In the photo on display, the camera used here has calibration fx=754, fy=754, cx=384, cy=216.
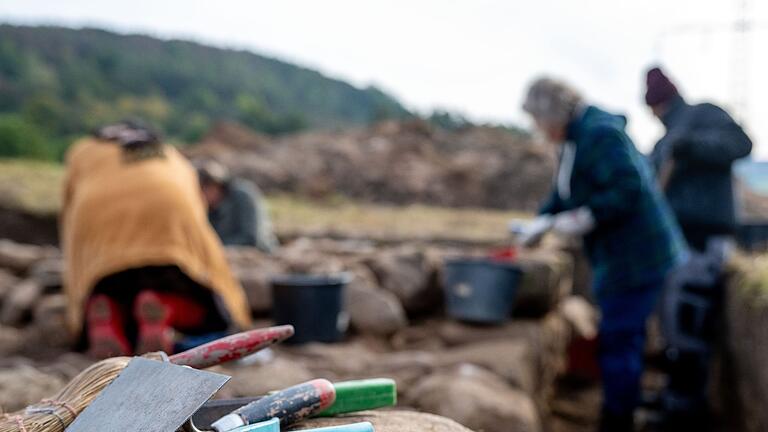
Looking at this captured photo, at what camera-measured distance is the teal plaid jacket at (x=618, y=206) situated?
11.8ft

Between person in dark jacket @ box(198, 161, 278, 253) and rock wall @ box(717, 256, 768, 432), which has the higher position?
person in dark jacket @ box(198, 161, 278, 253)

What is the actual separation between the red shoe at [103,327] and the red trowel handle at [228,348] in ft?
7.56

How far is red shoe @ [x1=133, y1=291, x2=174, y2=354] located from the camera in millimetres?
3328

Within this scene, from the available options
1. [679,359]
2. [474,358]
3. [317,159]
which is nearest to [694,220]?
[679,359]

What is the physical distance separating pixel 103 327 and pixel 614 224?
2493 millimetres

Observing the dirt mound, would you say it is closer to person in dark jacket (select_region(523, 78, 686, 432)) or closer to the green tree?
the green tree

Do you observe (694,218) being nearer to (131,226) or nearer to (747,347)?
(747,347)

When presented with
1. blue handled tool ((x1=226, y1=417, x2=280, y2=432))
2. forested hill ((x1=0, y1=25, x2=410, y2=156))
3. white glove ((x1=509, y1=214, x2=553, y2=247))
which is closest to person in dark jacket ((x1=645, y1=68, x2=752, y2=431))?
white glove ((x1=509, y1=214, x2=553, y2=247))

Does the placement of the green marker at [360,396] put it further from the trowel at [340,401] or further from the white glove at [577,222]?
the white glove at [577,222]

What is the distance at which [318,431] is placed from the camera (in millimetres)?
1098

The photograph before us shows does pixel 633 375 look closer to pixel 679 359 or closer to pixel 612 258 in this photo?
pixel 612 258

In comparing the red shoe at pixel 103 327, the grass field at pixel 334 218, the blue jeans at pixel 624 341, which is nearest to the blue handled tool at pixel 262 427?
the red shoe at pixel 103 327

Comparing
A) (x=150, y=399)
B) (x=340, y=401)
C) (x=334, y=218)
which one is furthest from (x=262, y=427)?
(x=334, y=218)

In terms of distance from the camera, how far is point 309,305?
13.1 ft
